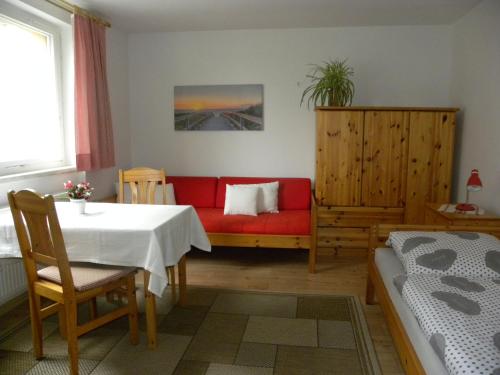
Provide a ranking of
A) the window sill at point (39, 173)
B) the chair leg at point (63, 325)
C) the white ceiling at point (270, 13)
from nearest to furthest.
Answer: the chair leg at point (63, 325) → the window sill at point (39, 173) → the white ceiling at point (270, 13)

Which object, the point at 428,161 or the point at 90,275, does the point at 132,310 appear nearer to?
the point at 90,275

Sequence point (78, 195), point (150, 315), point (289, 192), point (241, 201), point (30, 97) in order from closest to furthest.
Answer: point (150, 315) → point (78, 195) → point (30, 97) → point (241, 201) → point (289, 192)

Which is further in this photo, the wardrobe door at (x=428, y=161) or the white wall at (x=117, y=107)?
the white wall at (x=117, y=107)

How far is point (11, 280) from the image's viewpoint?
2.71 metres

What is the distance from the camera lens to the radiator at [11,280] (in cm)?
262

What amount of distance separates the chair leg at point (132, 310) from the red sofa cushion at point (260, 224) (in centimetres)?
139

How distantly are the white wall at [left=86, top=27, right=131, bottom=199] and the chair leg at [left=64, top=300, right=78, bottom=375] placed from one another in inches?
80.8

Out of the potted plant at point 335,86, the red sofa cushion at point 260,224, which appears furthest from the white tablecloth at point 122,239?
the potted plant at point 335,86

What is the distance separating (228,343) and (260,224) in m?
1.38

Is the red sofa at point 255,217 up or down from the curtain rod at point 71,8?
down

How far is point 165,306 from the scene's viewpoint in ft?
9.11

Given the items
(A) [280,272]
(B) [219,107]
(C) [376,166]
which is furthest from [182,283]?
(B) [219,107]

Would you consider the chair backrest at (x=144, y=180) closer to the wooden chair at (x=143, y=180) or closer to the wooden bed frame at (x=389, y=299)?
the wooden chair at (x=143, y=180)

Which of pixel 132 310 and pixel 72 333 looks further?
pixel 132 310
